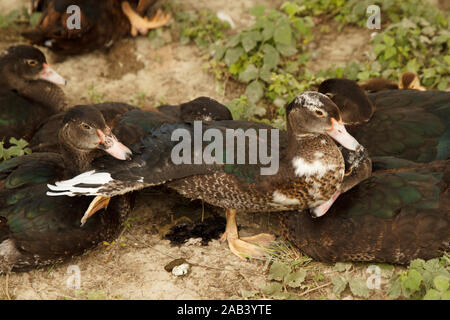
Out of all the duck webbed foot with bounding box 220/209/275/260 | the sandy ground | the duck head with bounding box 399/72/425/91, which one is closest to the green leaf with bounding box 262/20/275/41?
the sandy ground

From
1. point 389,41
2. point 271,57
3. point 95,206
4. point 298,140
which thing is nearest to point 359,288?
point 298,140

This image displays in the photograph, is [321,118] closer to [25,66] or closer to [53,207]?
[53,207]

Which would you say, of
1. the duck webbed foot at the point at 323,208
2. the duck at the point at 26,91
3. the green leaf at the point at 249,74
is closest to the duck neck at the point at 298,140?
the duck webbed foot at the point at 323,208

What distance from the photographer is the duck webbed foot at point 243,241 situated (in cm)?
455

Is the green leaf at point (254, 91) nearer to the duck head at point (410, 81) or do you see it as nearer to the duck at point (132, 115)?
the duck at point (132, 115)

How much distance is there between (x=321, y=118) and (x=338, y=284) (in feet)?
3.98

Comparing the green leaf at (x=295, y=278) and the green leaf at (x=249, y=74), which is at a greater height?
the green leaf at (x=249, y=74)

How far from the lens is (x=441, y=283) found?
3.62m

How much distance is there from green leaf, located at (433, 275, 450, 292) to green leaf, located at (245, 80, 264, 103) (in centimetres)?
292

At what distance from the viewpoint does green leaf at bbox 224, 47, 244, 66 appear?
20.2ft

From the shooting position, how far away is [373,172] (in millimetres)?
4527

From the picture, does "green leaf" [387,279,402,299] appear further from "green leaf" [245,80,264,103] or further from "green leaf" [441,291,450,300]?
"green leaf" [245,80,264,103]

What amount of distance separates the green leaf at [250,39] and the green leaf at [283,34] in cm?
19

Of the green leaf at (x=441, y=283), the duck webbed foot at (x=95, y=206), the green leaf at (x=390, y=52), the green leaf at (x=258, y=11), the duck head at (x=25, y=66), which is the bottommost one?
the green leaf at (x=441, y=283)
